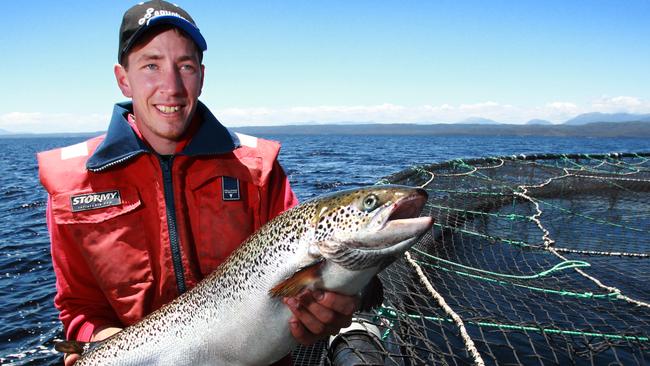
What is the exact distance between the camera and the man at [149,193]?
3.41 m

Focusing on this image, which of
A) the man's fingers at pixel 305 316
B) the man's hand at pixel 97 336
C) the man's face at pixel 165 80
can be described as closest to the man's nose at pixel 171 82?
the man's face at pixel 165 80

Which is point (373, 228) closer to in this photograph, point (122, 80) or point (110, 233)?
point (110, 233)

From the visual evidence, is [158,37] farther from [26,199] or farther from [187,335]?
[26,199]

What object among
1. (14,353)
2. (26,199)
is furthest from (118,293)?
(26,199)

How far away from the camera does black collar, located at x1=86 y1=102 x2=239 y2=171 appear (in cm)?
354

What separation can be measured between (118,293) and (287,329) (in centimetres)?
142

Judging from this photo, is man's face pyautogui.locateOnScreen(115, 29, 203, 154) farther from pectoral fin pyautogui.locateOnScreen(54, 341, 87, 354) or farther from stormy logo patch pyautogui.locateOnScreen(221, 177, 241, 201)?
pectoral fin pyautogui.locateOnScreen(54, 341, 87, 354)

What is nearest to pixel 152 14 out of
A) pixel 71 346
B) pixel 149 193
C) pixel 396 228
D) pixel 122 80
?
pixel 122 80

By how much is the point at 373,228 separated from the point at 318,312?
0.64m

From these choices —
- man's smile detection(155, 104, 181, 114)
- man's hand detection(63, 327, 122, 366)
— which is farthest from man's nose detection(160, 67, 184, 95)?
man's hand detection(63, 327, 122, 366)

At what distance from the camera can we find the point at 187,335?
3293 millimetres

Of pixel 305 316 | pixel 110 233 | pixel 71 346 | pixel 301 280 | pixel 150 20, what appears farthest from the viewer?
pixel 110 233

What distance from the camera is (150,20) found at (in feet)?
10.7

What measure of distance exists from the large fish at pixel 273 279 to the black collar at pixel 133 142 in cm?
87
